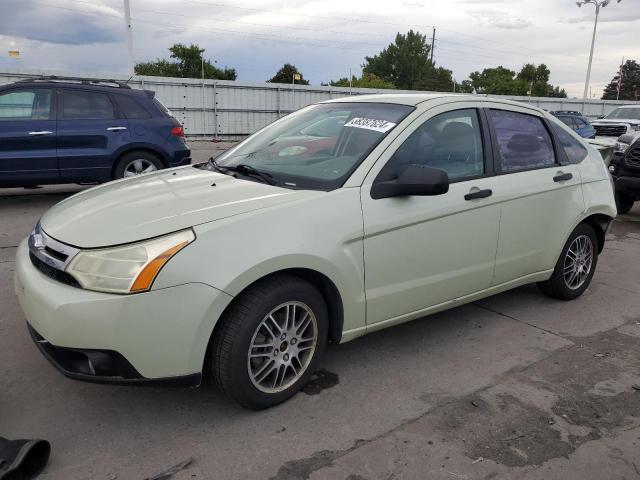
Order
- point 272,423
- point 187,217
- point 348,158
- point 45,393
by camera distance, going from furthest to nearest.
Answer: point 348,158
point 45,393
point 272,423
point 187,217

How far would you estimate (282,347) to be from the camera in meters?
2.90

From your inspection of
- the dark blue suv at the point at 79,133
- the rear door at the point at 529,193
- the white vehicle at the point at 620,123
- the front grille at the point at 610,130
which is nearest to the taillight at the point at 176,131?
the dark blue suv at the point at 79,133

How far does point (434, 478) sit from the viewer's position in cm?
244

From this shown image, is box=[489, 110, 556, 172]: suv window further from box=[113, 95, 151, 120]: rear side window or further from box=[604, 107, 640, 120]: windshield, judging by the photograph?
box=[604, 107, 640, 120]: windshield

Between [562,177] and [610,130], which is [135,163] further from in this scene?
[610,130]

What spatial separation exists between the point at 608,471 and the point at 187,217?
2303 mm

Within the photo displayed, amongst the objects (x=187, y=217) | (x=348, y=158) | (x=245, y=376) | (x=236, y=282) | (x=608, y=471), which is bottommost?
(x=608, y=471)

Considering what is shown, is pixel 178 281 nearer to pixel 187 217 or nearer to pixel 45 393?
pixel 187 217

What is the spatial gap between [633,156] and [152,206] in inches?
305

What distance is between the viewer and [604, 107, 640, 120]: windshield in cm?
1839

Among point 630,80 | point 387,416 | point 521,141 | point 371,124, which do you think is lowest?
point 387,416

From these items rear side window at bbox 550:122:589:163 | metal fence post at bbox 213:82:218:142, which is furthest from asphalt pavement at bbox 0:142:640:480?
metal fence post at bbox 213:82:218:142

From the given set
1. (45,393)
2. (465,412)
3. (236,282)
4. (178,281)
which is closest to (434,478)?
(465,412)

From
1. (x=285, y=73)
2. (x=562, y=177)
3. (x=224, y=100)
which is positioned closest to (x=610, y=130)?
(x=224, y=100)
